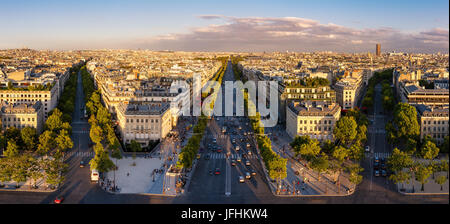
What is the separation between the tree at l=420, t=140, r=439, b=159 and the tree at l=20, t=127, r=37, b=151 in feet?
95.4

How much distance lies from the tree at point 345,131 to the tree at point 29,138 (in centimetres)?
2466

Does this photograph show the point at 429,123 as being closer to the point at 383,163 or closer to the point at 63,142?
the point at 383,163

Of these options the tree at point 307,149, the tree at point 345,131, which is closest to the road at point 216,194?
the tree at point 307,149

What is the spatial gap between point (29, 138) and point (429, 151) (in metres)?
29.5

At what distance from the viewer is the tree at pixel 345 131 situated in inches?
1307

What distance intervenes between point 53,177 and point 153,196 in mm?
6374

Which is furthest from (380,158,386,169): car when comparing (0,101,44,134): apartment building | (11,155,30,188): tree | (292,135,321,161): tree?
(0,101,44,134): apartment building

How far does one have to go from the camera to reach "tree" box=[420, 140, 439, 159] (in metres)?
25.0

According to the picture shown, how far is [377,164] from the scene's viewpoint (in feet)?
96.7

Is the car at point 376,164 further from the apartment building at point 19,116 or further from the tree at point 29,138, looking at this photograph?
the apartment building at point 19,116

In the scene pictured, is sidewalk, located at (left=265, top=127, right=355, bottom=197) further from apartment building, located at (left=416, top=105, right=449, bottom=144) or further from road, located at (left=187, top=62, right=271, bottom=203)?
apartment building, located at (left=416, top=105, right=449, bottom=144)

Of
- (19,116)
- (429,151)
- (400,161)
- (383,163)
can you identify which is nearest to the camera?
(400,161)

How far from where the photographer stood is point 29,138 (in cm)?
3328

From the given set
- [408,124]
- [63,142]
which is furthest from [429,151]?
[63,142]
